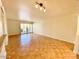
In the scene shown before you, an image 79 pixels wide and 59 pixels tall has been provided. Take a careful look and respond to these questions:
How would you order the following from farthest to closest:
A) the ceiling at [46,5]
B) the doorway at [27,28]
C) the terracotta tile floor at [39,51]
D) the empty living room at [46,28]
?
1. the doorway at [27,28]
2. the ceiling at [46,5]
3. the empty living room at [46,28]
4. the terracotta tile floor at [39,51]

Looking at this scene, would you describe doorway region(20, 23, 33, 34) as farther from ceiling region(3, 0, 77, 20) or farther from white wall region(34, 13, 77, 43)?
ceiling region(3, 0, 77, 20)

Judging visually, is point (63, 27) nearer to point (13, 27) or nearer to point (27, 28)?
point (13, 27)

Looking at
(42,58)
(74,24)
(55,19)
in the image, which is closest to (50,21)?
(55,19)

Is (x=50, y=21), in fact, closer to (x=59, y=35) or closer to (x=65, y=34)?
(x=59, y=35)

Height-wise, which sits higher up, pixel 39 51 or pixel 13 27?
pixel 13 27

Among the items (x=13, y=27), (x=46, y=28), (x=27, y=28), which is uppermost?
(x=13, y=27)

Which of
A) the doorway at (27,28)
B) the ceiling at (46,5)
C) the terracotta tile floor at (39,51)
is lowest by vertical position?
the terracotta tile floor at (39,51)

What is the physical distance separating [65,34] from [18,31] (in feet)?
21.5

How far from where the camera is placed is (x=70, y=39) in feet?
18.1

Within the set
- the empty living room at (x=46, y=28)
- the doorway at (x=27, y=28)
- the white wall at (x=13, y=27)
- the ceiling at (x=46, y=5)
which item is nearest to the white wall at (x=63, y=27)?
the empty living room at (x=46, y=28)

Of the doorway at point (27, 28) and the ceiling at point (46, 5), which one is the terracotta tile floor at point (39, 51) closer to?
the ceiling at point (46, 5)

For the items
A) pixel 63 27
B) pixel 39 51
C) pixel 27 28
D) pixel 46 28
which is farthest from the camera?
pixel 27 28

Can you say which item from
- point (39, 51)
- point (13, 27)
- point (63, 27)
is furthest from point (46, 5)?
point (13, 27)

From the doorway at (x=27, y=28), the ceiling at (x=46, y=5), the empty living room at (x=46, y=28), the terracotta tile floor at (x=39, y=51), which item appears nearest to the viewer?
the terracotta tile floor at (x=39, y=51)
